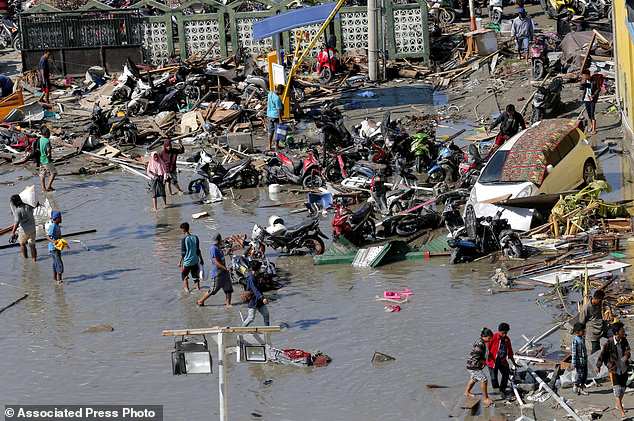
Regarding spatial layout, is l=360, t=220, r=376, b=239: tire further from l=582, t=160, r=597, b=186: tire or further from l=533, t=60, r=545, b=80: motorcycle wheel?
l=533, t=60, r=545, b=80: motorcycle wheel

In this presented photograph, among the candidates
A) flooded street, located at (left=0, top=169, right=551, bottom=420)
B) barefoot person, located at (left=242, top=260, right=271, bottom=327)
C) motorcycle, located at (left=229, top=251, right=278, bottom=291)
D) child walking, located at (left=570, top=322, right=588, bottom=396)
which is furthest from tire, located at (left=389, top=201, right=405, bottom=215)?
child walking, located at (left=570, top=322, right=588, bottom=396)

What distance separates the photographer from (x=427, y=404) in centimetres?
1664

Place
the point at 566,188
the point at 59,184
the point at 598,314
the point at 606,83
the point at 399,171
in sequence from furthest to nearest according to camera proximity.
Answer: the point at 606,83 < the point at 59,184 < the point at 399,171 < the point at 566,188 < the point at 598,314

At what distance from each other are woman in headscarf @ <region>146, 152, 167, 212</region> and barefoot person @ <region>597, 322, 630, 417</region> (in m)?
13.8

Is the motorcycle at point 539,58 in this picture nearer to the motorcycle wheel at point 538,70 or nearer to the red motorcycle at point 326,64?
the motorcycle wheel at point 538,70

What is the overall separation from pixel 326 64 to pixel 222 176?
11.3 meters

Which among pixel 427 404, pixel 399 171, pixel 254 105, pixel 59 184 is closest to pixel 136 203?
pixel 59 184

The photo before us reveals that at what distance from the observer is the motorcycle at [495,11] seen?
42484 millimetres

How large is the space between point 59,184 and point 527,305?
14597 millimetres

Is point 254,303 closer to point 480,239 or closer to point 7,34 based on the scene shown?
point 480,239

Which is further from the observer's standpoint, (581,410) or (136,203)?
(136,203)

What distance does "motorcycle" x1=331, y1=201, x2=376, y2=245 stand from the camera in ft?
78.1

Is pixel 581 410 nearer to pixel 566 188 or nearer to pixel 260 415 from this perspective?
pixel 260 415

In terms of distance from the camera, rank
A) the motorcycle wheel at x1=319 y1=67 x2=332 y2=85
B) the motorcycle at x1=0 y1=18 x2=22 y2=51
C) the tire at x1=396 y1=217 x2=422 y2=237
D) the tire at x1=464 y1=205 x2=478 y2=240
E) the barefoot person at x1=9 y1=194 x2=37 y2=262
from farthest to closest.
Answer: the motorcycle at x1=0 y1=18 x2=22 y2=51
the motorcycle wheel at x1=319 y1=67 x2=332 y2=85
the tire at x1=396 y1=217 x2=422 y2=237
the barefoot person at x1=9 y1=194 x2=37 y2=262
the tire at x1=464 y1=205 x2=478 y2=240
